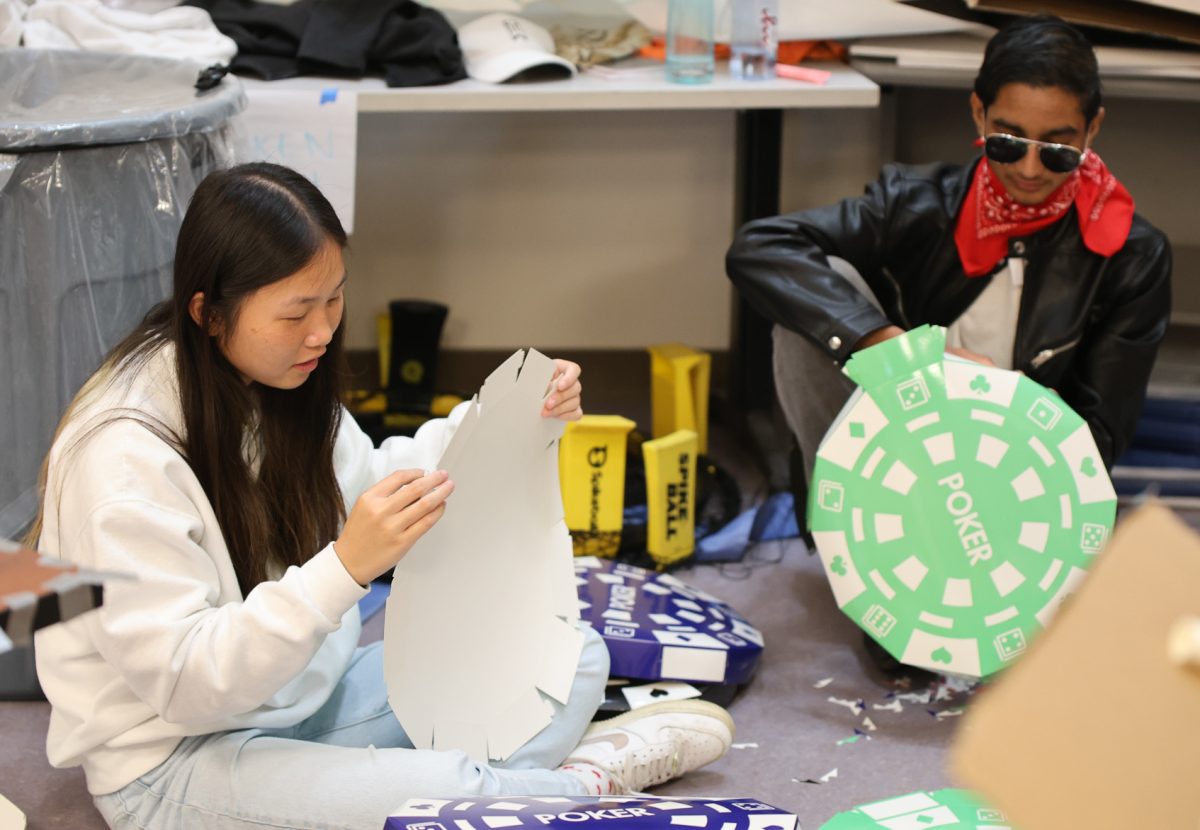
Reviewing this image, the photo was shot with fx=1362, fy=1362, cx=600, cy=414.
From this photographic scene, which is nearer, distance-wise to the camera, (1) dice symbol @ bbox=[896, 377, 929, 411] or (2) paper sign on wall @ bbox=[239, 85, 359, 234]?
(1) dice symbol @ bbox=[896, 377, 929, 411]

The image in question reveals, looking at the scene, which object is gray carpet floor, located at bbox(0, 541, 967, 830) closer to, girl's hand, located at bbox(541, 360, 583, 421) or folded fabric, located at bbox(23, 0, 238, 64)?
girl's hand, located at bbox(541, 360, 583, 421)

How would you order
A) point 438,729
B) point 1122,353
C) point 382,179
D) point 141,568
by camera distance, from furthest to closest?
point 382,179, point 1122,353, point 438,729, point 141,568

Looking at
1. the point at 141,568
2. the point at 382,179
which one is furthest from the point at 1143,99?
the point at 141,568

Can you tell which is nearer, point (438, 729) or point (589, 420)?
point (438, 729)

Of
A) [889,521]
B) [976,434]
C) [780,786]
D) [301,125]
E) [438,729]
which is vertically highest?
[301,125]

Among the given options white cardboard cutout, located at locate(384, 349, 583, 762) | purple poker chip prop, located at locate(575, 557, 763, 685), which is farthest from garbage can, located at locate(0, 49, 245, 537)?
purple poker chip prop, located at locate(575, 557, 763, 685)

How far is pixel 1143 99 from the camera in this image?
239cm

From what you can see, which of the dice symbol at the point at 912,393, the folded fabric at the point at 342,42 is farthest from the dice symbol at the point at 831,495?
the folded fabric at the point at 342,42

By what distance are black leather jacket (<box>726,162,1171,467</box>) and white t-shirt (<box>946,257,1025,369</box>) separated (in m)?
0.01

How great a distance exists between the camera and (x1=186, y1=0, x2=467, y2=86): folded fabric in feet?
6.81

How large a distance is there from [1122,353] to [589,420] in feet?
2.41

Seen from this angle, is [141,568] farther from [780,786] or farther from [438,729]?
[780,786]

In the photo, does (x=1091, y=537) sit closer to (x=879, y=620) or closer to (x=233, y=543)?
(x=879, y=620)

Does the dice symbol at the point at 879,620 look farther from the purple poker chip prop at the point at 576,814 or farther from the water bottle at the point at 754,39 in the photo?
the water bottle at the point at 754,39
